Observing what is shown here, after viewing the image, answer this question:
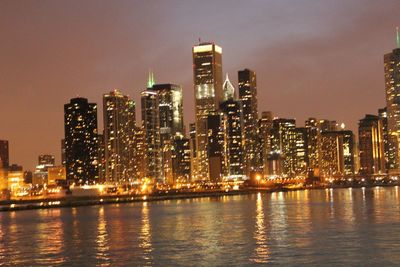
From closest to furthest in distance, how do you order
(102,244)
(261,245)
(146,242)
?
(261,245)
(102,244)
(146,242)

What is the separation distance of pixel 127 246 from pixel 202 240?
700cm

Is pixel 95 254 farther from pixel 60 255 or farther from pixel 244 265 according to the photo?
pixel 244 265

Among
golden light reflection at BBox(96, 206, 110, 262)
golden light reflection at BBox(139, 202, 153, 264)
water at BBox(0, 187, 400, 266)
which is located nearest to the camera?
water at BBox(0, 187, 400, 266)

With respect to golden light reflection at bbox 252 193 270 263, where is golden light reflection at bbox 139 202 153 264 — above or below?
above

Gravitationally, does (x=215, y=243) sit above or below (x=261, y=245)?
above

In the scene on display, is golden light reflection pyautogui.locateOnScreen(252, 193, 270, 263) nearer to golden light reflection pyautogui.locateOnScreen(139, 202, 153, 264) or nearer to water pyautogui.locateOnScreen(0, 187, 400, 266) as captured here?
water pyautogui.locateOnScreen(0, 187, 400, 266)

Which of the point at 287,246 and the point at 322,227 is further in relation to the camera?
the point at 322,227

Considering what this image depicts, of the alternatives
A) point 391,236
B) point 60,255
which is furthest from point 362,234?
point 60,255

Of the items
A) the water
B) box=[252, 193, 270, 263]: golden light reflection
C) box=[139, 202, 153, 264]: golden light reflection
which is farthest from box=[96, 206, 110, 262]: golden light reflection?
box=[252, 193, 270, 263]: golden light reflection

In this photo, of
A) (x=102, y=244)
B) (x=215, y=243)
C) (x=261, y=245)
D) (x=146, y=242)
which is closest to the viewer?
(x=261, y=245)

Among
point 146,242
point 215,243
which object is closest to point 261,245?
point 215,243

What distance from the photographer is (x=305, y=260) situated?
44.6m

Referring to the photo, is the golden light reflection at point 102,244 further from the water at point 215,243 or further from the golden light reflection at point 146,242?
the golden light reflection at point 146,242

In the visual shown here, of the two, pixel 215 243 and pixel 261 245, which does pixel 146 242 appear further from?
pixel 261 245
